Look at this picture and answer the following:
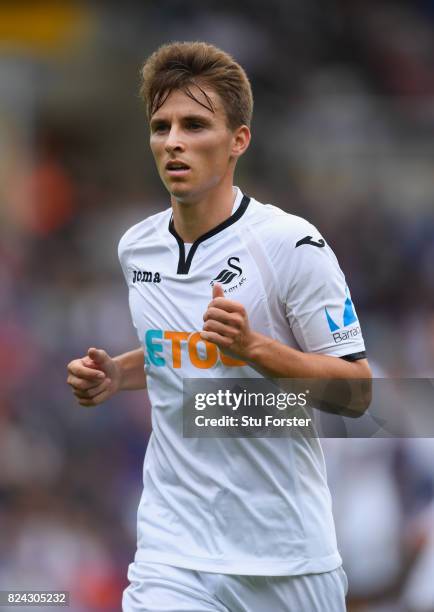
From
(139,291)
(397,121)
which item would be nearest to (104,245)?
(397,121)

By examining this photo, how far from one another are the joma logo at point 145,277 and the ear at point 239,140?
1.64 ft

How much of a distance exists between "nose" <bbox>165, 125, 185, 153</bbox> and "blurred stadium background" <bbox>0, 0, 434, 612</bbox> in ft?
9.58

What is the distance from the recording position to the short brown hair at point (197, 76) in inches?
138

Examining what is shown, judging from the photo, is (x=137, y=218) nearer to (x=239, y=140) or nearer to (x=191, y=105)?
(x=239, y=140)

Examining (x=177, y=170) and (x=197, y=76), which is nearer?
(x=177, y=170)

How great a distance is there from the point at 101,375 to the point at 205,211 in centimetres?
67

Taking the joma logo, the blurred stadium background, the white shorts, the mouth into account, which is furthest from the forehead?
the blurred stadium background

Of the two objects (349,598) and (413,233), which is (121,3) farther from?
(349,598)

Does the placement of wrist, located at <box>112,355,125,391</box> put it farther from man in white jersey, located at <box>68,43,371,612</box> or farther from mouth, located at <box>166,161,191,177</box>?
mouth, located at <box>166,161,191,177</box>

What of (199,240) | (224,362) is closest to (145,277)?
(199,240)

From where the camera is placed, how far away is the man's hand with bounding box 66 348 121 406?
3520 mm

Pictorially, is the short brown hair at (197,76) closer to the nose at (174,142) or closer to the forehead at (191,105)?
the forehead at (191,105)

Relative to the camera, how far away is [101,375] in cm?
356

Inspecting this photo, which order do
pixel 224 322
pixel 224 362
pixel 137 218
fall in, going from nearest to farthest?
pixel 224 322, pixel 224 362, pixel 137 218
